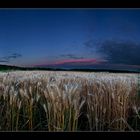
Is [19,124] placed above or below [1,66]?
below

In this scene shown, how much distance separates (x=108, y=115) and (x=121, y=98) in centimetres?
13

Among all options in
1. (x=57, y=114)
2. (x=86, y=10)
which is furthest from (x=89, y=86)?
(x=86, y=10)

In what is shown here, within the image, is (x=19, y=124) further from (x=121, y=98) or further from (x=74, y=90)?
(x=121, y=98)

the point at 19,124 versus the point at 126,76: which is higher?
the point at 126,76

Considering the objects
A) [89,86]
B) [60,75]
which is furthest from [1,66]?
[89,86]

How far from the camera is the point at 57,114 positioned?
8.48 feet

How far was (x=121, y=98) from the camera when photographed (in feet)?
8.75

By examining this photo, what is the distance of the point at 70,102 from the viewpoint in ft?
8.43

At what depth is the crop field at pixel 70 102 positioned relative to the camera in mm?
2562

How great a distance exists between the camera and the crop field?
8.41 feet
